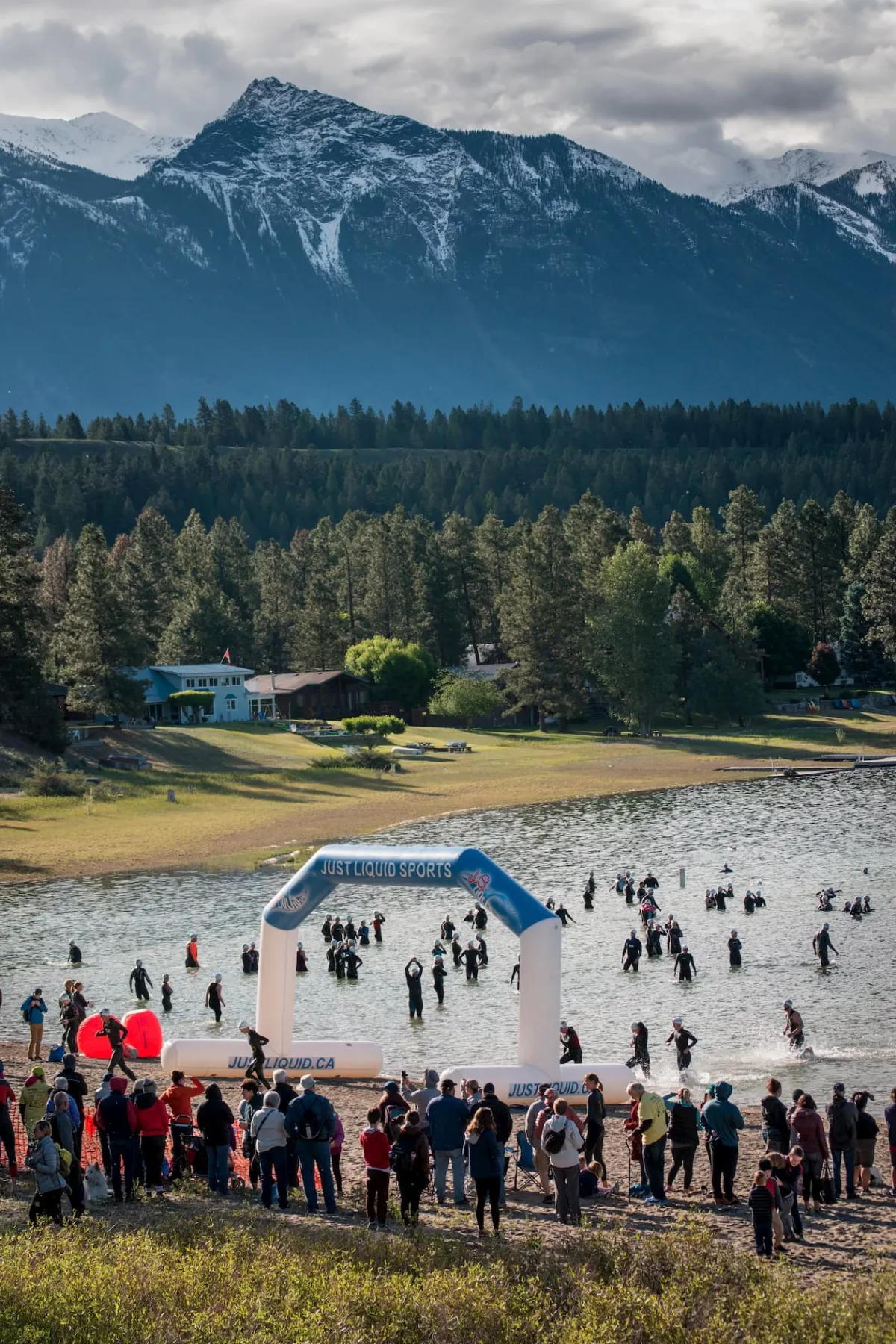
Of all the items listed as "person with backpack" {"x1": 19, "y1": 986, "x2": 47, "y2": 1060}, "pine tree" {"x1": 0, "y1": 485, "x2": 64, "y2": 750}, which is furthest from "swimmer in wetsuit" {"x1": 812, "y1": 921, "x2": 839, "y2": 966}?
"pine tree" {"x1": 0, "y1": 485, "x2": 64, "y2": 750}

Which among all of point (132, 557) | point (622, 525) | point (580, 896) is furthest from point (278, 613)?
point (580, 896)

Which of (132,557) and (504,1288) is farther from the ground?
(132,557)

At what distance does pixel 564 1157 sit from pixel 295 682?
10773 cm

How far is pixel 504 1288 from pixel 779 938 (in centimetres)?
3309

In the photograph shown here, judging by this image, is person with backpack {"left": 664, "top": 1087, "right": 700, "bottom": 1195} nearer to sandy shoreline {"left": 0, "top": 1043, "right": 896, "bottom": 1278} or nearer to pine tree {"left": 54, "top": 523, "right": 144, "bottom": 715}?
sandy shoreline {"left": 0, "top": 1043, "right": 896, "bottom": 1278}

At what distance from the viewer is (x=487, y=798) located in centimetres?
8006

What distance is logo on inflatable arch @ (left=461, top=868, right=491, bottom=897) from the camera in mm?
28922

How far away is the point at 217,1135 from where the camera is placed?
2077cm

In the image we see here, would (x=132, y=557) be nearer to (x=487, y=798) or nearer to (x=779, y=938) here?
(x=487, y=798)

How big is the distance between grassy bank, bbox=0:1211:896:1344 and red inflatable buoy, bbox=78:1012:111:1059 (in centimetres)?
1462

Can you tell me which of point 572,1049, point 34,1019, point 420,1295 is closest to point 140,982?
point 34,1019

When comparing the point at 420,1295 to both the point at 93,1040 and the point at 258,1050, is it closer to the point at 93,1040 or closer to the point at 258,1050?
the point at 258,1050

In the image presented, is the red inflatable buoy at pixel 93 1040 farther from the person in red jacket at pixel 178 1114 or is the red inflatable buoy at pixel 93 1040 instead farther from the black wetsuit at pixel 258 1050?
the person in red jacket at pixel 178 1114

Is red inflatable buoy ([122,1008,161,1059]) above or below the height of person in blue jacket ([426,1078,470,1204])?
below
